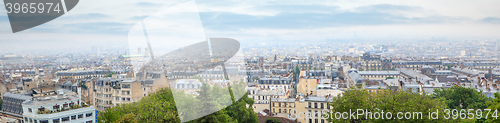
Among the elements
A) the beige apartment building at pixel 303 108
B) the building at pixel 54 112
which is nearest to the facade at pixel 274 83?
the beige apartment building at pixel 303 108

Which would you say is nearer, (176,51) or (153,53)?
(153,53)

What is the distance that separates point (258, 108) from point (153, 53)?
15069 millimetres

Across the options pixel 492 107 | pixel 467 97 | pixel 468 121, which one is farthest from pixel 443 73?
pixel 492 107

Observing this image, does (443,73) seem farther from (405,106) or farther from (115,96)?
(115,96)

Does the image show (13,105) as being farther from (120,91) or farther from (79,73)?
(79,73)

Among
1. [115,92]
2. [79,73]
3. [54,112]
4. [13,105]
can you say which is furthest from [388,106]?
[79,73]

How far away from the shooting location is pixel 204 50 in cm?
263

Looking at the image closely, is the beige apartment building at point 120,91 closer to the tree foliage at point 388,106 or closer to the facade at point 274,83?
the facade at point 274,83

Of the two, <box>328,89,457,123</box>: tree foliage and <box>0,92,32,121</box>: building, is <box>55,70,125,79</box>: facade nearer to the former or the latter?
<box>0,92,32,121</box>: building

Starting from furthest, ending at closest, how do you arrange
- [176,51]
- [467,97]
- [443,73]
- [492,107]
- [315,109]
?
1. [443,73]
2. [315,109]
3. [467,97]
4. [492,107]
5. [176,51]

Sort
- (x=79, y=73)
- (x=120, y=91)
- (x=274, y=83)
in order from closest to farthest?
(x=120, y=91) → (x=274, y=83) → (x=79, y=73)

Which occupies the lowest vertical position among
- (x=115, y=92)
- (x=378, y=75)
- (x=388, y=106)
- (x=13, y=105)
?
(x=378, y=75)

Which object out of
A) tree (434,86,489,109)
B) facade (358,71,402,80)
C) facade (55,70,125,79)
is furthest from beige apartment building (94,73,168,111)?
facade (358,71,402,80)

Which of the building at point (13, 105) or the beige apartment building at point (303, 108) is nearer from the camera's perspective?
the beige apartment building at point (303, 108)
